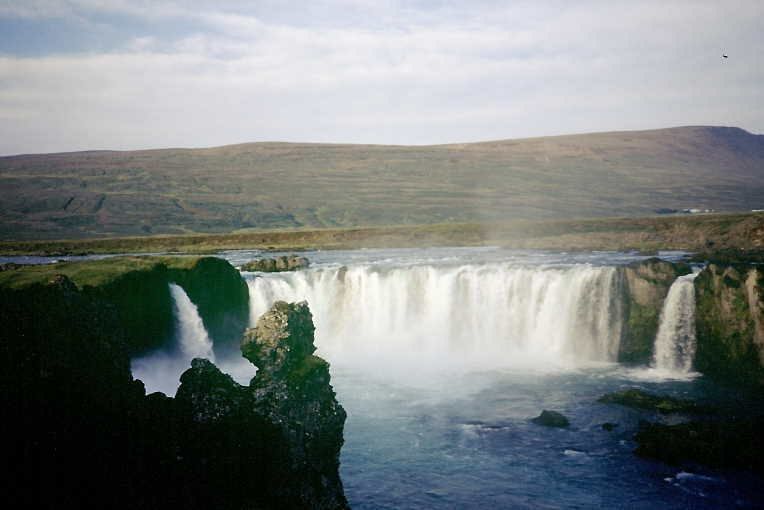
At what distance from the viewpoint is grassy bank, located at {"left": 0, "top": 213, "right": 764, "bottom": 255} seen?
61163mm

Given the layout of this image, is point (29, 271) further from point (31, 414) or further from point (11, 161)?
point (11, 161)

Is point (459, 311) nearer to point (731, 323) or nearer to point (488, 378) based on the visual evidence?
point (488, 378)

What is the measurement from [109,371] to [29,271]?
1863 centimetres

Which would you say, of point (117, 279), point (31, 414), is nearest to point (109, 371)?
point (31, 414)

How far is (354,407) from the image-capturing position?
1077 inches

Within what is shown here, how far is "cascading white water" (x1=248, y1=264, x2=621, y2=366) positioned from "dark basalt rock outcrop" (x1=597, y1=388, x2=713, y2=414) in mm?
8150

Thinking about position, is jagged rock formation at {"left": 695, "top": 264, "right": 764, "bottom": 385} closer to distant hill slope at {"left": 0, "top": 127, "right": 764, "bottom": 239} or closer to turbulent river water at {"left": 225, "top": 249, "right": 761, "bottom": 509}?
turbulent river water at {"left": 225, "top": 249, "right": 761, "bottom": 509}

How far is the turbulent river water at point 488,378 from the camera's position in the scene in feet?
62.3

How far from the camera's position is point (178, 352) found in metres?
32.3

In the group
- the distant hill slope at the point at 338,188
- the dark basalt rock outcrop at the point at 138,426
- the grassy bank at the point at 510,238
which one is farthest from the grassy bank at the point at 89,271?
the distant hill slope at the point at 338,188

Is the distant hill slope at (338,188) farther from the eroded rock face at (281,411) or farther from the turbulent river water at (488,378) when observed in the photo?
the eroded rock face at (281,411)

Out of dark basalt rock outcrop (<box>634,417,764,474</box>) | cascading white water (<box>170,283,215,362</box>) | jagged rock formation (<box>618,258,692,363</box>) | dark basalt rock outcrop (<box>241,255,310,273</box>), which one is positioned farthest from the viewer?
dark basalt rock outcrop (<box>241,255,310,273</box>)

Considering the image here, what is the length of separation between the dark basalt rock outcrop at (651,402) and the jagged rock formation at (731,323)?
5991mm

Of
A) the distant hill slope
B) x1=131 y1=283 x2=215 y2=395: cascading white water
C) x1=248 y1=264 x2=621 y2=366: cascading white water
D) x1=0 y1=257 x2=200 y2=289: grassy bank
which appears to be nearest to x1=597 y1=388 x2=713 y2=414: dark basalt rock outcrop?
x1=248 y1=264 x2=621 y2=366: cascading white water
